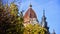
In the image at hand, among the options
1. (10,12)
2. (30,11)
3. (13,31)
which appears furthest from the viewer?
(30,11)

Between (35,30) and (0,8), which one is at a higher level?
(0,8)

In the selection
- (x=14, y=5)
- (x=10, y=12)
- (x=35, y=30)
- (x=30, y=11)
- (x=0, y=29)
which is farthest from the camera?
(x=30, y=11)

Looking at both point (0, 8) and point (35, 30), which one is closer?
point (0, 8)

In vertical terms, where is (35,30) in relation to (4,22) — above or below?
below

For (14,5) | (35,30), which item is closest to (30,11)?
(35,30)

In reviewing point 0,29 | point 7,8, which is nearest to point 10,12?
point 7,8

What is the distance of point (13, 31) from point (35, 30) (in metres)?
8.31

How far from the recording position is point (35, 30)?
79.5ft

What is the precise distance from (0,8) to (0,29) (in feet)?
3.98

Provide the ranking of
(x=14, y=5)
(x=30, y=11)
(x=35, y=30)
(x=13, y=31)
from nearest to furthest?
(x=13, y=31) < (x=14, y=5) < (x=35, y=30) < (x=30, y=11)

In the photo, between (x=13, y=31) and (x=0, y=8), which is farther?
(x=13, y=31)

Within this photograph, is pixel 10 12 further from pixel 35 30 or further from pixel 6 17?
pixel 35 30

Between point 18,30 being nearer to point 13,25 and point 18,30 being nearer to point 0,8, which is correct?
point 13,25

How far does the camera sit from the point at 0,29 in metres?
13.8
